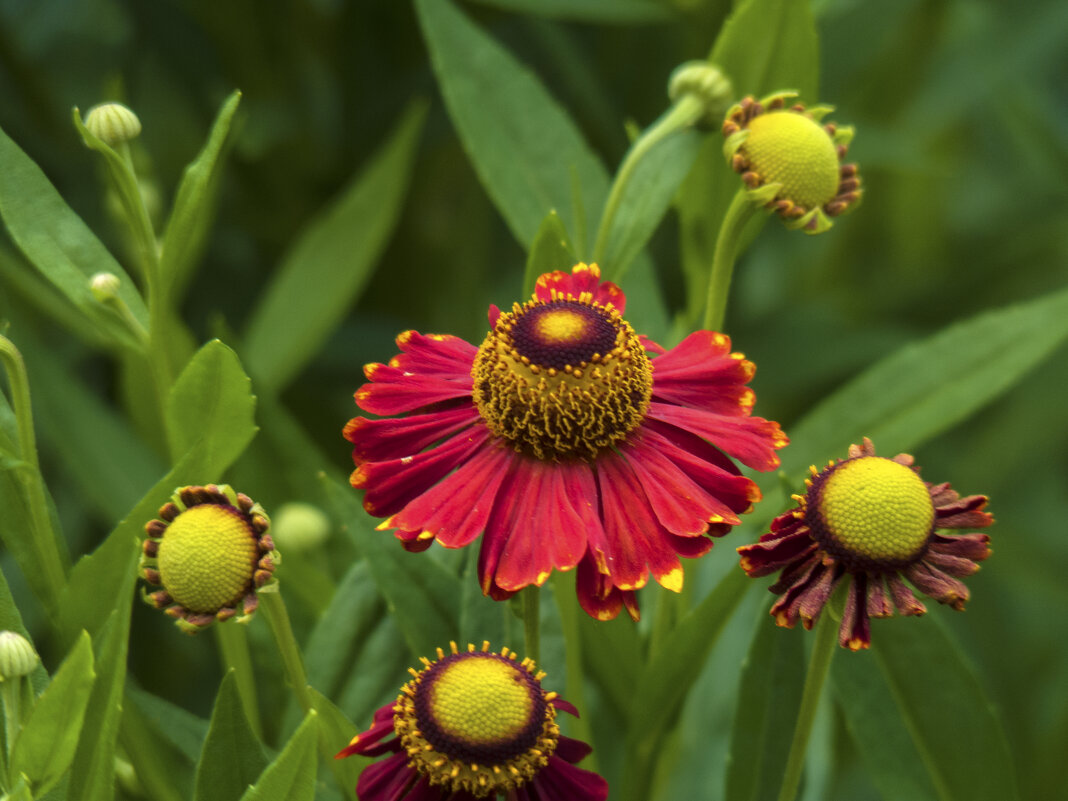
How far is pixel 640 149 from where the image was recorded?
732 mm

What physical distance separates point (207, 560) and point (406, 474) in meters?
0.10

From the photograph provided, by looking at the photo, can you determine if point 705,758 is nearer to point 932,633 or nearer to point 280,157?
point 932,633

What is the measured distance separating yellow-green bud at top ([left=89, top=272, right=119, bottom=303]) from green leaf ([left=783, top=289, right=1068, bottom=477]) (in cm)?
A: 46

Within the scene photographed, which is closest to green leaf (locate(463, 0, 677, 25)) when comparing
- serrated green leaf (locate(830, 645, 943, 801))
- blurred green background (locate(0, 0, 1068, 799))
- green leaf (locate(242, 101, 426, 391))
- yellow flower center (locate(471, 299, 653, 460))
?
blurred green background (locate(0, 0, 1068, 799))

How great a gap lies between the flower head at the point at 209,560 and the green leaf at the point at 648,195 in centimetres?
27

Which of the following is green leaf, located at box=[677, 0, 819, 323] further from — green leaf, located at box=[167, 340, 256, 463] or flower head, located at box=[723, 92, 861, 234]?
green leaf, located at box=[167, 340, 256, 463]

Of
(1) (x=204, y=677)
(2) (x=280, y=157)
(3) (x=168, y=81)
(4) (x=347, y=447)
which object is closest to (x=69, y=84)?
(3) (x=168, y=81)

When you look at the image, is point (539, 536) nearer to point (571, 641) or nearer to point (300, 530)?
point (571, 641)

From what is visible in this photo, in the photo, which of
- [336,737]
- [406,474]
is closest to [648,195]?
[406,474]

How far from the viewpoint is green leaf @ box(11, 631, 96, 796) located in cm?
52

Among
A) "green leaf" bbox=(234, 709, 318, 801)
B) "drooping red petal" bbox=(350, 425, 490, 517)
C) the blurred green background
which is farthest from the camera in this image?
the blurred green background

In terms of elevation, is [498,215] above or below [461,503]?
above

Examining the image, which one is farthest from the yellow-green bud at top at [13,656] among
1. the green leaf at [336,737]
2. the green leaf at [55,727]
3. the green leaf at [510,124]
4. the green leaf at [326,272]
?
the green leaf at [326,272]

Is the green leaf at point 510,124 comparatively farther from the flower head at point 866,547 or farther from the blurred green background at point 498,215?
the flower head at point 866,547
